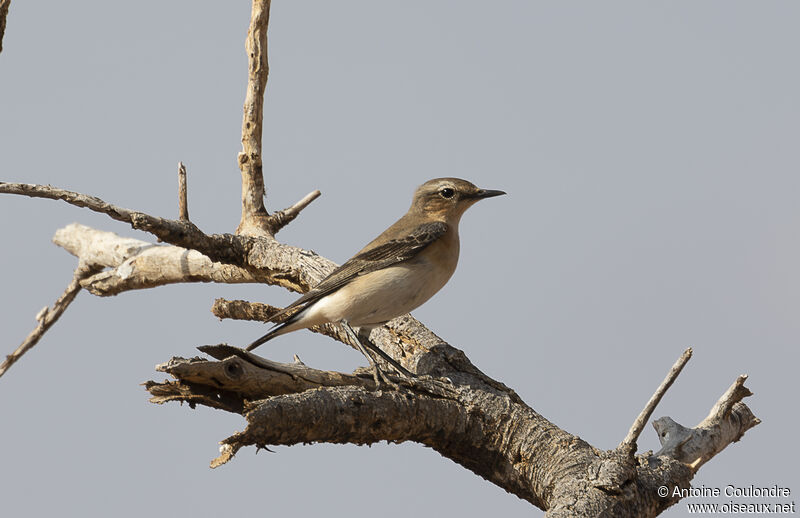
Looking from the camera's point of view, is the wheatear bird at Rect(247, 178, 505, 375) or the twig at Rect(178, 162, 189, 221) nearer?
the wheatear bird at Rect(247, 178, 505, 375)

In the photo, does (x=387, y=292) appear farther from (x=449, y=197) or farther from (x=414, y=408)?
(x=449, y=197)

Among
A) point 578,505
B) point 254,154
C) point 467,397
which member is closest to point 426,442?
point 467,397

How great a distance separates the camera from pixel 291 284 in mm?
10641

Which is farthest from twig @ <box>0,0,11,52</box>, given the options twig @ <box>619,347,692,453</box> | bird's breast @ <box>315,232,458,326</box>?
twig @ <box>619,347,692,453</box>

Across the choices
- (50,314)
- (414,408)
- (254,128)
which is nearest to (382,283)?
(414,408)

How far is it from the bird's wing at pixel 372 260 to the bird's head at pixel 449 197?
0.71 meters

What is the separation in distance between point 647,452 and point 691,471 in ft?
1.48

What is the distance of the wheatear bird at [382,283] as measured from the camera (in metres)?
8.77

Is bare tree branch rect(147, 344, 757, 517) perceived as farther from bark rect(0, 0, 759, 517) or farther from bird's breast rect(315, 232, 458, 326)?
bird's breast rect(315, 232, 458, 326)

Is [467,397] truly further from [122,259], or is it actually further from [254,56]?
[122,259]

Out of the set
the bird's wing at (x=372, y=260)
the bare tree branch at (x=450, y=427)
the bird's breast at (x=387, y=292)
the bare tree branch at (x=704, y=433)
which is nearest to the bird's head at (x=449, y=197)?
the bird's wing at (x=372, y=260)

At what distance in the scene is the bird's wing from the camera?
29.7 ft

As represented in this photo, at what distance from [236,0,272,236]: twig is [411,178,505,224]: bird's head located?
235 centimetres

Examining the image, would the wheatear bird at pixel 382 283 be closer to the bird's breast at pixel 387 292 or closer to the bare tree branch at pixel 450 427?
the bird's breast at pixel 387 292
